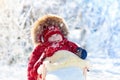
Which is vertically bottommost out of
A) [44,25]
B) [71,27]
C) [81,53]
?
[81,53]

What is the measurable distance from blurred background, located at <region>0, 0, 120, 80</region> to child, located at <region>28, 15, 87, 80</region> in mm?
1176

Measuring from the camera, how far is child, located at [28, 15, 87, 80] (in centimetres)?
128

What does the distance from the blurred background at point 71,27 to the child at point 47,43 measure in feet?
3.86

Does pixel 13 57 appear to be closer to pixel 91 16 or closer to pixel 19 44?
pixel 19 44

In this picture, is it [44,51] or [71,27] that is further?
[71,27]

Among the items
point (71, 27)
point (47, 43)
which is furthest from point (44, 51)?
point (71, 27)

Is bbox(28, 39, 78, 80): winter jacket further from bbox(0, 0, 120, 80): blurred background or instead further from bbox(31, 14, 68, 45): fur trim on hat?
bbox(0, 0, 120, 80): blurred background

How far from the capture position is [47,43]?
1305 millimetres

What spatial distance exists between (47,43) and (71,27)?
132cm

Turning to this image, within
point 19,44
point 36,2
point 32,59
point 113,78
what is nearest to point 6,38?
point 19,44

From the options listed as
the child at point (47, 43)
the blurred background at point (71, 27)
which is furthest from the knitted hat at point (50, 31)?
the blurred background at point (71, 27)

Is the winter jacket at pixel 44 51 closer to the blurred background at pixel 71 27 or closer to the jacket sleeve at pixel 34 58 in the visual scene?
the jacket sleeve at pixel 34 58

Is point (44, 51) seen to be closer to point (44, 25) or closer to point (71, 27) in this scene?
point (44, 25)

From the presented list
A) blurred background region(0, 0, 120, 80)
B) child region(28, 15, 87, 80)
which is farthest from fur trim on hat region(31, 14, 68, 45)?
blurred background region(0, 0, 120, 80)
